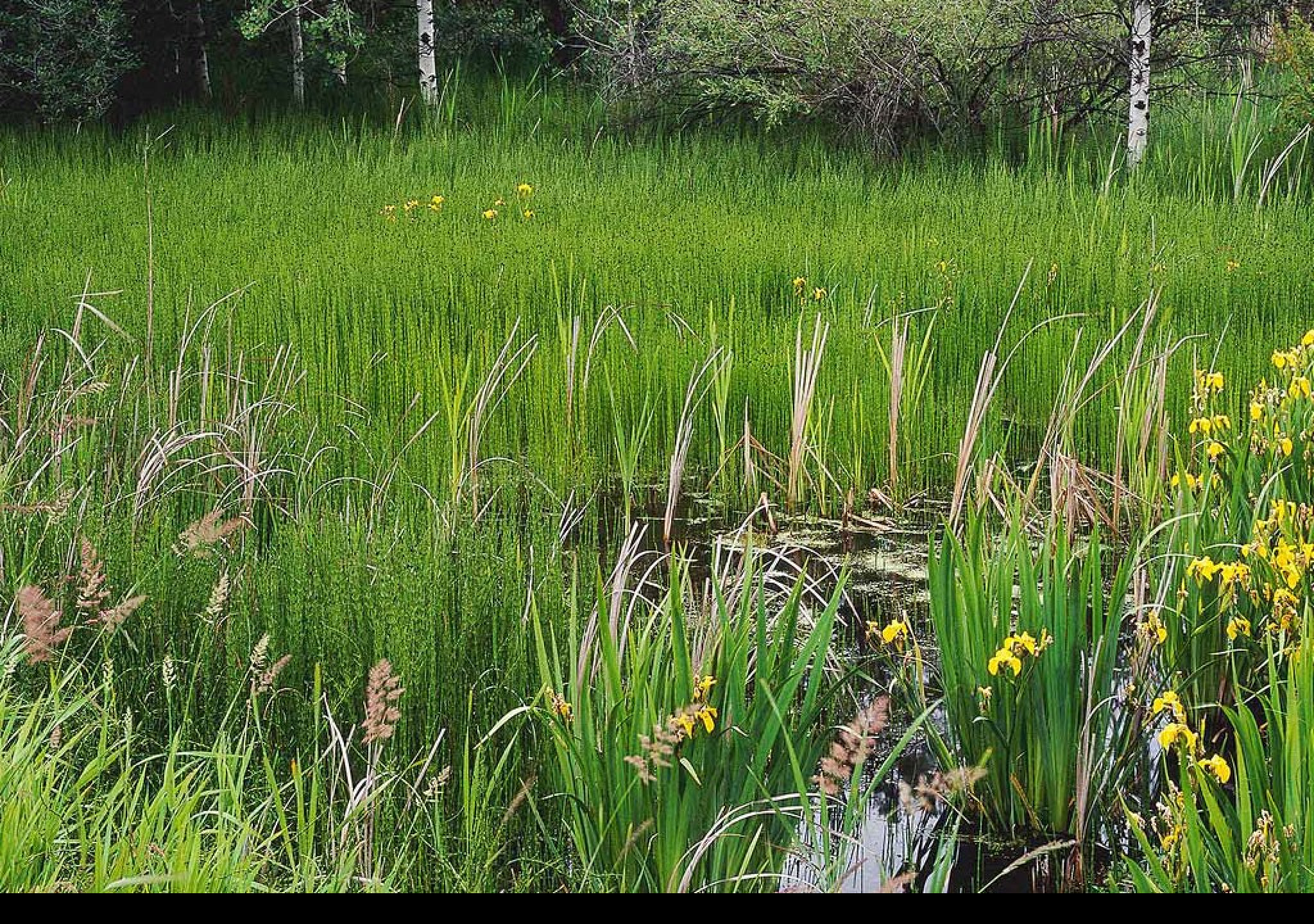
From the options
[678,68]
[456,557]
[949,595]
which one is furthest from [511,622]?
[678,68]

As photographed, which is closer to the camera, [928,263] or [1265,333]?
[1265,333]

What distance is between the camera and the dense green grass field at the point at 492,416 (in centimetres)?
227

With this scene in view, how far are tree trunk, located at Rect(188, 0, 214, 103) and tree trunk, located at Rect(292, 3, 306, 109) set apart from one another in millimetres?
737

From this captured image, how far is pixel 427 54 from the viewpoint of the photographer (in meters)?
11.3

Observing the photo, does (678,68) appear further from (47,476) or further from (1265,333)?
(47,476)

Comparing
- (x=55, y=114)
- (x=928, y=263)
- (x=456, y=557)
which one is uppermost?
(x=55, y=114)

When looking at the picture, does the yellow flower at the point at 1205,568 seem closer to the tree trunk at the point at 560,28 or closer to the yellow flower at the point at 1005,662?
the yellow flower at the point at 1005,662

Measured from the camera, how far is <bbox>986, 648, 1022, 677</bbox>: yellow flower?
7.75 feet

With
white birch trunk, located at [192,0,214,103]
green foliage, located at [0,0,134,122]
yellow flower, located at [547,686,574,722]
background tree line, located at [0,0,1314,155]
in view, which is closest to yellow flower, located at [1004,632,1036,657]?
yellow flower, located at [547,686,574,722]

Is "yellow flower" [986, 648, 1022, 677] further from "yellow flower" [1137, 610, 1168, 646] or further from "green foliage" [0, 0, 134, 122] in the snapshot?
"green foliage" [0, 0, 134, 122]

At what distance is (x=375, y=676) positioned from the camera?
6.75ft

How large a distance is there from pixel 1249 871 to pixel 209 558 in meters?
2.07

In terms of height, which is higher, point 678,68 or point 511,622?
point 678,68

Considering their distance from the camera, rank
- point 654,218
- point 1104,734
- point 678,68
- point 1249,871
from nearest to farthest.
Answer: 1. point 1249,871
2. point 1104,734
3. point 654,218
4. point 678,68
